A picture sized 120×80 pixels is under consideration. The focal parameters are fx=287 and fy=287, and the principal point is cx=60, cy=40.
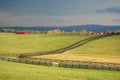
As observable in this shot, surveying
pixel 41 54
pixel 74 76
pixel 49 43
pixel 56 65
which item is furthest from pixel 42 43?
pixel 74 76

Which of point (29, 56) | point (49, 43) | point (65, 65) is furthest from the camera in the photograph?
point (49, 43)

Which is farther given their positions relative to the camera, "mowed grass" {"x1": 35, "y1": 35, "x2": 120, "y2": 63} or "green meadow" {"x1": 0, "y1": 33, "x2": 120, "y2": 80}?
"mowed grass" {"x1": 35, "y1": 35, "x2": 120, "y2": 63}

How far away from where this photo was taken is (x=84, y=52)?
89938 mm

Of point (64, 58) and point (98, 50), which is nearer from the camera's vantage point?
point (64, 58)

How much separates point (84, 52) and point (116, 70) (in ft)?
140

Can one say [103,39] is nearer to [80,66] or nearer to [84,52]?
[84,52]

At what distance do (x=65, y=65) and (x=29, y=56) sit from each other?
85.1ft

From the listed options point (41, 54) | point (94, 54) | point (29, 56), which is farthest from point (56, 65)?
point (94, 54)

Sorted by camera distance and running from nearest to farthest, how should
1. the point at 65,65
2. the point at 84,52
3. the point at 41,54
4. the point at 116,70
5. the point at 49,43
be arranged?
the point at 116,70
the point at 65,65
the point at 41,54
the point at 84,52
the point at 49,43

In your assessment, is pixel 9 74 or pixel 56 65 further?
pixel 56 65

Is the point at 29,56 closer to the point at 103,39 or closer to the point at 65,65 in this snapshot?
the point at 65,65

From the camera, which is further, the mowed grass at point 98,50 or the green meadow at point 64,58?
the mowed grass at point 98,50

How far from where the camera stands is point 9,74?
118 feet

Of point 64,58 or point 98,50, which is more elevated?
point 98,50
